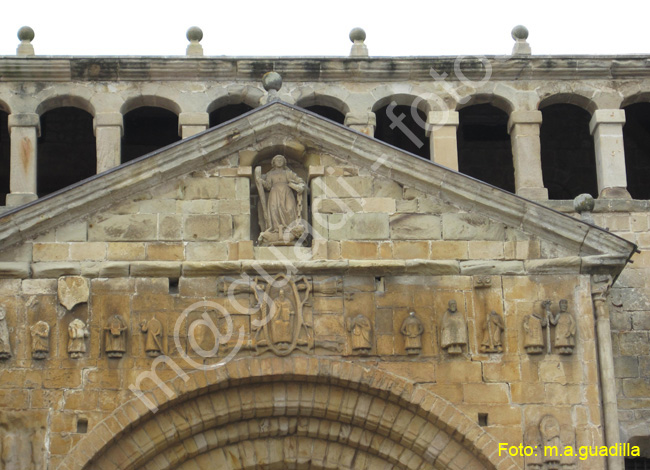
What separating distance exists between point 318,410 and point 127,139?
7285mm

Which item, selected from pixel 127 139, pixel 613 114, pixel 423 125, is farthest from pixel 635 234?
pixel 127 139

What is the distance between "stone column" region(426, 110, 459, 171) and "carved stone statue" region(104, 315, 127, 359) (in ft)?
18.7

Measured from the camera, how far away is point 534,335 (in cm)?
2097

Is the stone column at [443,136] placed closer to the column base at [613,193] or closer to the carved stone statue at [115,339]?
the column base at [613,193]

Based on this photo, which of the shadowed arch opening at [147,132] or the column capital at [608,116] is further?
the shadowed arch opening at [147,132]

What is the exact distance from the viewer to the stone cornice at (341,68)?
24547 mm

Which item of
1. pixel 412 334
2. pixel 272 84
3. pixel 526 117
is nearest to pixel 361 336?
pixel 412 334

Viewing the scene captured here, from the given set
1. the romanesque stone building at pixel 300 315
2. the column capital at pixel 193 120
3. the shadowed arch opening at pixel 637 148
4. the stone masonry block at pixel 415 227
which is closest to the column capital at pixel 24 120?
the column capital at pixel 193 120

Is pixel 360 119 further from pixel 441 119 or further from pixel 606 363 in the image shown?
pixel 606 363

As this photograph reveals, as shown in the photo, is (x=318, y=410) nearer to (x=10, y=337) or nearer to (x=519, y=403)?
(x=519, y=403)

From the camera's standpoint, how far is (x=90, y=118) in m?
26.5

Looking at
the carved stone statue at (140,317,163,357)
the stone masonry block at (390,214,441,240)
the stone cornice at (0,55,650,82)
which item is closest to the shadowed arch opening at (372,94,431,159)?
the stone cornice at (0,55,650,82)

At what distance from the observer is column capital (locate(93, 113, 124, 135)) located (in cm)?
2425
